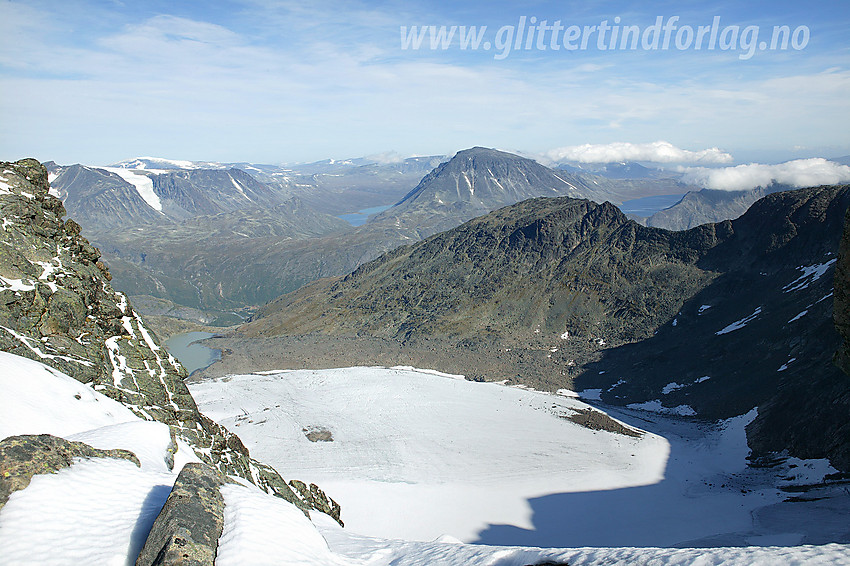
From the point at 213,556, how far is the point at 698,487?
3641 cm

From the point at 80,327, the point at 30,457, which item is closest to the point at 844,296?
the point at 30,457

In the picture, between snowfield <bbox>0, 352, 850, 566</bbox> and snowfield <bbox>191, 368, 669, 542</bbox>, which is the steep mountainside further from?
snowfield <bbox>191, 368, 669, 542</bbox>

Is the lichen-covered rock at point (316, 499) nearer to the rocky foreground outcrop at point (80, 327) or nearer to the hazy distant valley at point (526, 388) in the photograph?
A: the rocky foreground outcrop at point (80, 327)

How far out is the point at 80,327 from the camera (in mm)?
22578

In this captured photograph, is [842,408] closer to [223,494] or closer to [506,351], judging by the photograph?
[223,494]

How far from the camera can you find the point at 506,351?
264ft

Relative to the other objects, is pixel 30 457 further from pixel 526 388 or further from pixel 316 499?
pixel 526 388

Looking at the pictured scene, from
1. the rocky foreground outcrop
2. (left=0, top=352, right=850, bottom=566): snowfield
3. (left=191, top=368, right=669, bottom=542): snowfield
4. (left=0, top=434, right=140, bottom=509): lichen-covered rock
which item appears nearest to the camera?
(left=0, top=434, right=140, bottom=509): lichen-covered rock

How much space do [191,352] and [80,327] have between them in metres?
90.1

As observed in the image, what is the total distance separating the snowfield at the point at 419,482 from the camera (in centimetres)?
986

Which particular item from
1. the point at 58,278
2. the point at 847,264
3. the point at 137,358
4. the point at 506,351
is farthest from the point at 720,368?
the point at 58,278

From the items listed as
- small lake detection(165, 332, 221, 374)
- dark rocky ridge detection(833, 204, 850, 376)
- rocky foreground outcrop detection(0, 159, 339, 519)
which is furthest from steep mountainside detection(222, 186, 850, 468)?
rocky foreground outcrop detection(0, 159, 339, 519)

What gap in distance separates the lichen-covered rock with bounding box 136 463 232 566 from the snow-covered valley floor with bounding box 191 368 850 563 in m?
6.29

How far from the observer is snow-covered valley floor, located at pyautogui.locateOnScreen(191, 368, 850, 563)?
90.1ft
